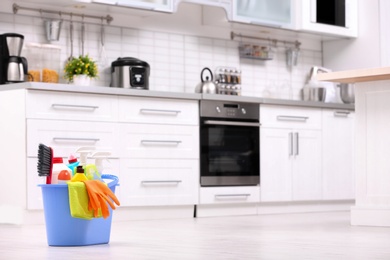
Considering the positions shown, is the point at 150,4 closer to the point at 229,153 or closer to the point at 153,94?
the point at 153,94

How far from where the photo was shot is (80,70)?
5688 mm

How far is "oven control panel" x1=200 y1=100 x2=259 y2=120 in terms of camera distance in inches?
237

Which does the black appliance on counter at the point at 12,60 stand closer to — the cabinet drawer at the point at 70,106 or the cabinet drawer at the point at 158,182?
the cabinet drawer at the point at 70,106

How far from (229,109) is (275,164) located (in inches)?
Result: 23.7

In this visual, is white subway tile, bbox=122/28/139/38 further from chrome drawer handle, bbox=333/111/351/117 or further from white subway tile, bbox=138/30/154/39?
chrome drawer handle, bbox=333/111/351/117

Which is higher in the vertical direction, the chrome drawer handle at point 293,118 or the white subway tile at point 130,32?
the white subway tile at point 130,32

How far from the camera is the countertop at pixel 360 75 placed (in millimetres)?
4602

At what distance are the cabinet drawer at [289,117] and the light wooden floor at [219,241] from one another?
1.21 m

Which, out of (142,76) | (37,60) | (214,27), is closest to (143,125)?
(142,76)

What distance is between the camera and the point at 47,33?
5.79 meters

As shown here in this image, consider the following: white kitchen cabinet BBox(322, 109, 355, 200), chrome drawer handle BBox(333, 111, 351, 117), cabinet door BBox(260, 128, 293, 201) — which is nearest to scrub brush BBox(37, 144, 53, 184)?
cabinet door BBox(260, 128, 293, 201)

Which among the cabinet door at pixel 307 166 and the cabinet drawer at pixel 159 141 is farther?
the cabinet door at pixel 307 166

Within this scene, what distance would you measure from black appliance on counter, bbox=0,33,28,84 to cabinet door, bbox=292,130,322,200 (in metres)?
2.25

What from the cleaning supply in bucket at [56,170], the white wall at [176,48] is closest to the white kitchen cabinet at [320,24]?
the white wall at [176,48]
